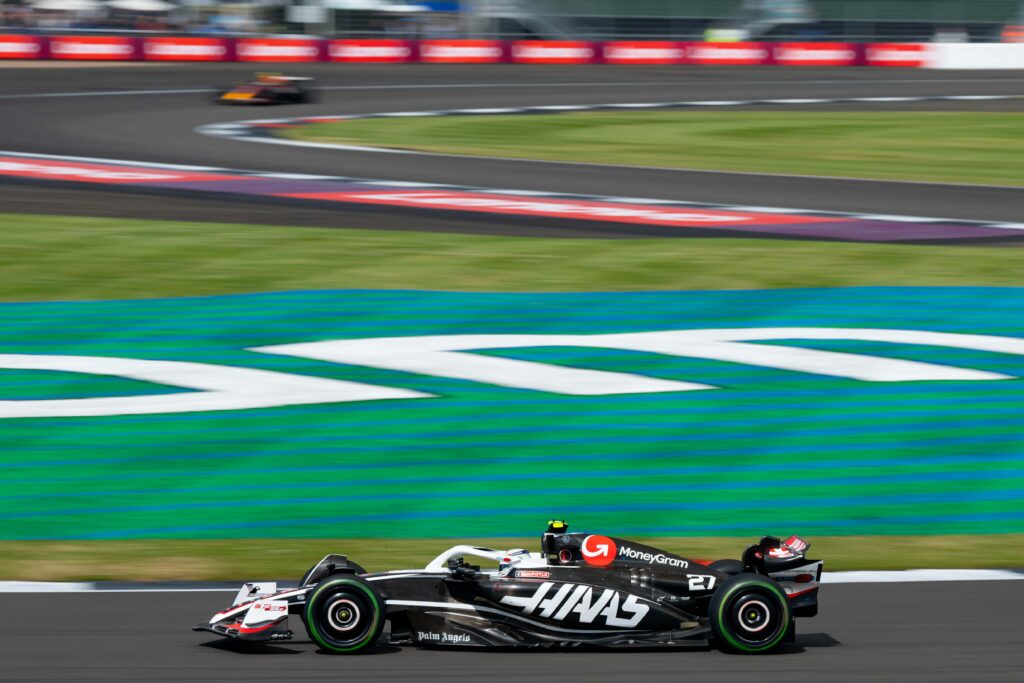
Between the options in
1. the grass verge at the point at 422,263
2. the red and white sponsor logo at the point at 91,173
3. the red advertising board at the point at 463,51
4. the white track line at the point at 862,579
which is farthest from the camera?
the red advertising board at the point at 463,51

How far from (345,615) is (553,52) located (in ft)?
111

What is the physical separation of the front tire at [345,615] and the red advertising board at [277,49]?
32.4 m

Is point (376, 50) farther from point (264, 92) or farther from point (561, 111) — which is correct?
point (561, 111)

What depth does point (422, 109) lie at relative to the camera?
26.1 meters

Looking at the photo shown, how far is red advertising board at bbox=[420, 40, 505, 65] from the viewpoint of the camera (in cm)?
3725

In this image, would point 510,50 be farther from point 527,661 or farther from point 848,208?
point 527,661

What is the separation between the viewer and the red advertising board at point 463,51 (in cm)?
3725

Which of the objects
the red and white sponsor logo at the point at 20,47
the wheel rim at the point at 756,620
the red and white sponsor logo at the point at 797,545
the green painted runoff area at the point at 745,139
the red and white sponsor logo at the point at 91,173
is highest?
the red and white sponsor logo at the point at 20,47

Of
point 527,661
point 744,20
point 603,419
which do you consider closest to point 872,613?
point 527,661

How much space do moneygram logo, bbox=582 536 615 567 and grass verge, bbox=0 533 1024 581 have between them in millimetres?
1605

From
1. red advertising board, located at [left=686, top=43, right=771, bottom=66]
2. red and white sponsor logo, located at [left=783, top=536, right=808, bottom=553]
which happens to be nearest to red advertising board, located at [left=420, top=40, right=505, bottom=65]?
red advertising board, located at [left=686, top=43, right=771, bottom=66]

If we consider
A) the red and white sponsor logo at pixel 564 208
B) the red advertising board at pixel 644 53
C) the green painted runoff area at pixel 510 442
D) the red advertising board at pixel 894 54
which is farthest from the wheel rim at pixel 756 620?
the red advertising board at pixel 894 54

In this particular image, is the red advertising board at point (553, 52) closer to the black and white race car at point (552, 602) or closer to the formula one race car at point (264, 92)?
the formula one race car at point (264, 92)

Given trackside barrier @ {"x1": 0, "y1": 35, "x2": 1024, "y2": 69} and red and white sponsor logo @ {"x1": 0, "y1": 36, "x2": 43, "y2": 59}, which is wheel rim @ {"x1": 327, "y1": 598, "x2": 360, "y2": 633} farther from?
red and white sponsor logo @ {"x1": 0, "y1": 36, "x2": 43, "y2": 59}
